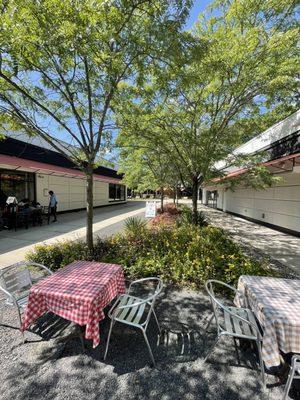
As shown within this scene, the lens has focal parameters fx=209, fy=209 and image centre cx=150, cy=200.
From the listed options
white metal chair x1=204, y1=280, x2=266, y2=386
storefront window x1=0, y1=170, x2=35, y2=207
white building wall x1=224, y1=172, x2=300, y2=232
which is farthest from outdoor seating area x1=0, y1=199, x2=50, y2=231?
white building wall x1=224, y1=172, x2=300, y2=232

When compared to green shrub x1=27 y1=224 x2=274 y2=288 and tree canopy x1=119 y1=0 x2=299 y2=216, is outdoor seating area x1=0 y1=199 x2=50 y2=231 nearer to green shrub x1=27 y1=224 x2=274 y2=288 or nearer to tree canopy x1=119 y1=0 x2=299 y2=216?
green shrub x1=27 y1=224 x2=274 y2=288

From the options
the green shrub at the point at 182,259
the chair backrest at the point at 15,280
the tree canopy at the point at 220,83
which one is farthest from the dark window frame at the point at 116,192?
the chair backrest at the point at 15,280

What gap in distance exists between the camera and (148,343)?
2.43 meters

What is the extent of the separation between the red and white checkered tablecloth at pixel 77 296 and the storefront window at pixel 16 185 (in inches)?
391

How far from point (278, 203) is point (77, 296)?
1019cm

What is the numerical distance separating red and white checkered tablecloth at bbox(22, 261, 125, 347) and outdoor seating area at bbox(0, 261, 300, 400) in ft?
0.04

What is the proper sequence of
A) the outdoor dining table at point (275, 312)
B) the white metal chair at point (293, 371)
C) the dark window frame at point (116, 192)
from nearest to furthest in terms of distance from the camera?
the white metal chair at point (293, 371) → the outdoor dining table at point (275, 312) → the dark window frame at point (116, 192)

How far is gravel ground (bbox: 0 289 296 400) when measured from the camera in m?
2.07

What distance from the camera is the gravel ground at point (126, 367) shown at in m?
2.07

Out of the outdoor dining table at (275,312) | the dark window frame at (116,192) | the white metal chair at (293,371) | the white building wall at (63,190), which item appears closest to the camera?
the white metal chair at (293,371)

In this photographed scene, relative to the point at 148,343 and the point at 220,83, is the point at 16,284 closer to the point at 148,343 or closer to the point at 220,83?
the point at 148,343

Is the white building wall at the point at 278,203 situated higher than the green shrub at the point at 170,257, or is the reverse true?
the white building wall at the point at 278,203

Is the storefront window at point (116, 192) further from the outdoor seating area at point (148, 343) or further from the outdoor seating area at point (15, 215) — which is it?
the outdoor seating area at point (148, 343)

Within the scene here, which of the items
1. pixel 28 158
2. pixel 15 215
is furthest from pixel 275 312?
pixel 28 158
